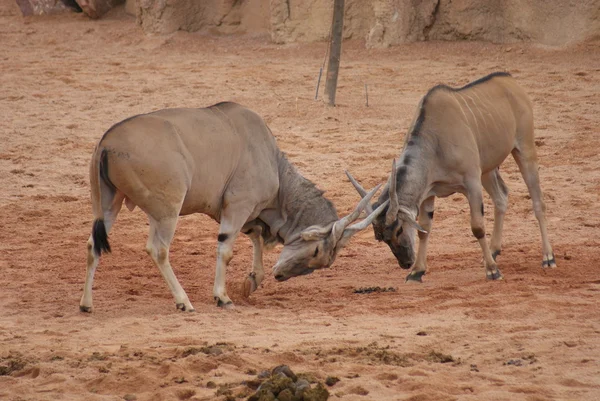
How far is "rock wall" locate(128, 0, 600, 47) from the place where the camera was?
55.7 ft

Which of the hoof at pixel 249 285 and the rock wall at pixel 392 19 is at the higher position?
the rock wall at pixel 392 19

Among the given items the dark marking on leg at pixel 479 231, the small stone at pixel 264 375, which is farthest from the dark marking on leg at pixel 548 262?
the small stone at pixel 264 375

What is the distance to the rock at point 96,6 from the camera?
68.8ft

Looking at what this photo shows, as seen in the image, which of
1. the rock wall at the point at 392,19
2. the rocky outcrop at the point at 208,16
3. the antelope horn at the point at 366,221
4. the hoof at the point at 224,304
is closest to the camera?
the hoof at the point at 224,304

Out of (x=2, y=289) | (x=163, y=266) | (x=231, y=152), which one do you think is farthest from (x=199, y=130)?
(x=2, y=289)

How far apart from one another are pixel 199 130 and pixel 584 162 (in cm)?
620

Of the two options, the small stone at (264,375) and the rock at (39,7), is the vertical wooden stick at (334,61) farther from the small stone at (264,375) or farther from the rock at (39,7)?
the small stone at (264,375)

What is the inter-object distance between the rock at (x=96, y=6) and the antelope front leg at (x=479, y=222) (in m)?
14.3

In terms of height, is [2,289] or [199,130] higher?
[199,130]

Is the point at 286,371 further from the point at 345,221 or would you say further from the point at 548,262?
the point at 548,262

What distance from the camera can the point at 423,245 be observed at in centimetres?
870

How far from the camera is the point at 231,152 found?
7.84m

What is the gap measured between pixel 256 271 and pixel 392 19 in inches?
423

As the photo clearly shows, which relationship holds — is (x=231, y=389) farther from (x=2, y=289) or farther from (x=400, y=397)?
(x=2, y=289)
